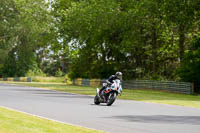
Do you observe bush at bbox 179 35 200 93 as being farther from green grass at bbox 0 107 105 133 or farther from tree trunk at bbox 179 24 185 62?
green grass at bbox 0 107 105 133

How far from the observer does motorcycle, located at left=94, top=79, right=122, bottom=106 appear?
22.9 metres

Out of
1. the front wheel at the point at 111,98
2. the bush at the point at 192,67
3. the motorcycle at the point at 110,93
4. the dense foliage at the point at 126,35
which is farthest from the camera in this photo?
the dense foliage at the point at 126,35

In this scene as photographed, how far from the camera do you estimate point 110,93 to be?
23328 mm

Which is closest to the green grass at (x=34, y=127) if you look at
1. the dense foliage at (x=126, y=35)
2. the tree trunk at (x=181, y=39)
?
the dense foliage at (x=126, y=35)

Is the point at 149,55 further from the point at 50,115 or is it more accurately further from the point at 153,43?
the point at 50,115

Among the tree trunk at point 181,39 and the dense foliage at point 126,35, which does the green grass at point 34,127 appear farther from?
the tree trunk at point 181,39

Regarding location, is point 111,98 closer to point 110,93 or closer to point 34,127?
point 110,93

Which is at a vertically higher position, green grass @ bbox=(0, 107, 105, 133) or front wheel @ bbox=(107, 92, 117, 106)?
front wheel @ bbox=(107, 92, 117, 106)

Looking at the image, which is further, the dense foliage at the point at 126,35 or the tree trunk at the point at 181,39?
the tree trunk at the point at 181,39

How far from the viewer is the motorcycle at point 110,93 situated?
22875 mm

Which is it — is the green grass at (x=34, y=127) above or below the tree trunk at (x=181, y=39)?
below

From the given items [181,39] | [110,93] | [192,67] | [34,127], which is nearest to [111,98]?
[110,93]

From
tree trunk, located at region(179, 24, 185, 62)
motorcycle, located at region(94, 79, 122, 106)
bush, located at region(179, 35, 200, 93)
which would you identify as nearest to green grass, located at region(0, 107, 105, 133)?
motorcycle, located at region(94, 79, 122, 106)

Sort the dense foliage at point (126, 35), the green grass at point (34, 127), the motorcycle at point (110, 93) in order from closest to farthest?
the green grass at point (34, 127) < the motorcycle at point (110, 93) < the dense foliage at point (126, 35)
